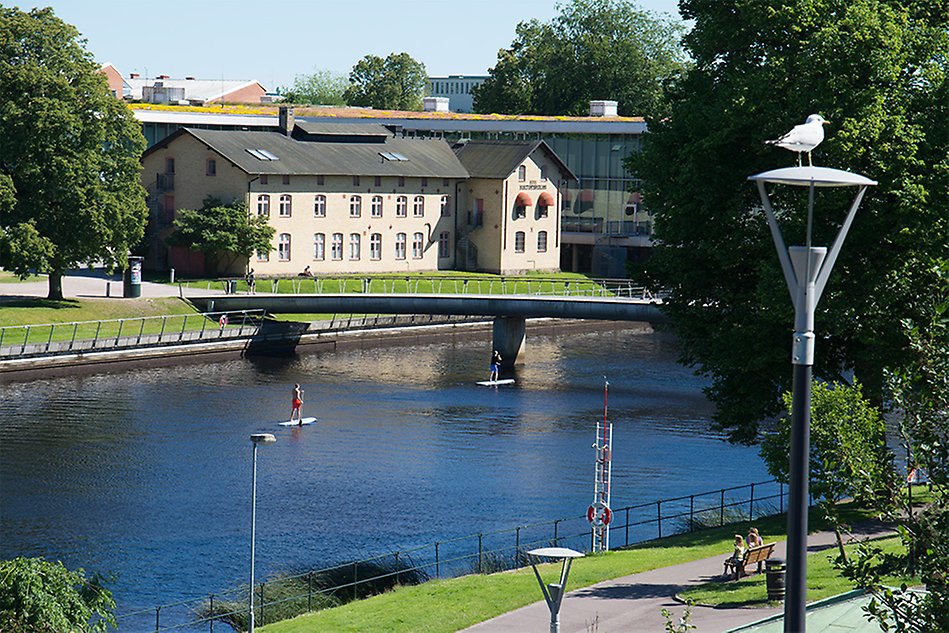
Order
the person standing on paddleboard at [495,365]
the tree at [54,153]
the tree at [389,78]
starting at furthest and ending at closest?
1. the tree at [389,78]
2. the tree at [54,153]
3. the person standing on paddleboard at [495,365]

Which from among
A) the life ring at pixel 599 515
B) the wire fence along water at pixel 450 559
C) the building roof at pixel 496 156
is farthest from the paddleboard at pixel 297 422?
the building roof at pixel 496 156

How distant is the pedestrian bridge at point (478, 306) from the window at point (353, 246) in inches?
608

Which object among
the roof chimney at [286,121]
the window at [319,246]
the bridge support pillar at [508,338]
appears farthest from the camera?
the roof chimney at [286,121]

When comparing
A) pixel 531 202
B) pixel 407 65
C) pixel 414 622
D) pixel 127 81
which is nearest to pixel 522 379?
pixel 531 202

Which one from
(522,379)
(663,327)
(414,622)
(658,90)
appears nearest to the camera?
(414,622)

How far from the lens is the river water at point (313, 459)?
127 ft

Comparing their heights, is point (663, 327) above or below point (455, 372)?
above

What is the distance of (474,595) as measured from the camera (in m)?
29.9

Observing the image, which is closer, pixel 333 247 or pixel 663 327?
pixel 663 327

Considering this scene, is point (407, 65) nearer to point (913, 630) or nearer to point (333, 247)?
point (333, 247)

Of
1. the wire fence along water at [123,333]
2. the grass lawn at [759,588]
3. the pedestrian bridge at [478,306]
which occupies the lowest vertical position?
the grass lawn at [759,588]

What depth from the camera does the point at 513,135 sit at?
370 feet

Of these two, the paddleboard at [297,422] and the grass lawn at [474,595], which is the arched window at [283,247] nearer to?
the paddleboard at [297,422]

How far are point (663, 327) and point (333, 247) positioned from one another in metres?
52.5
